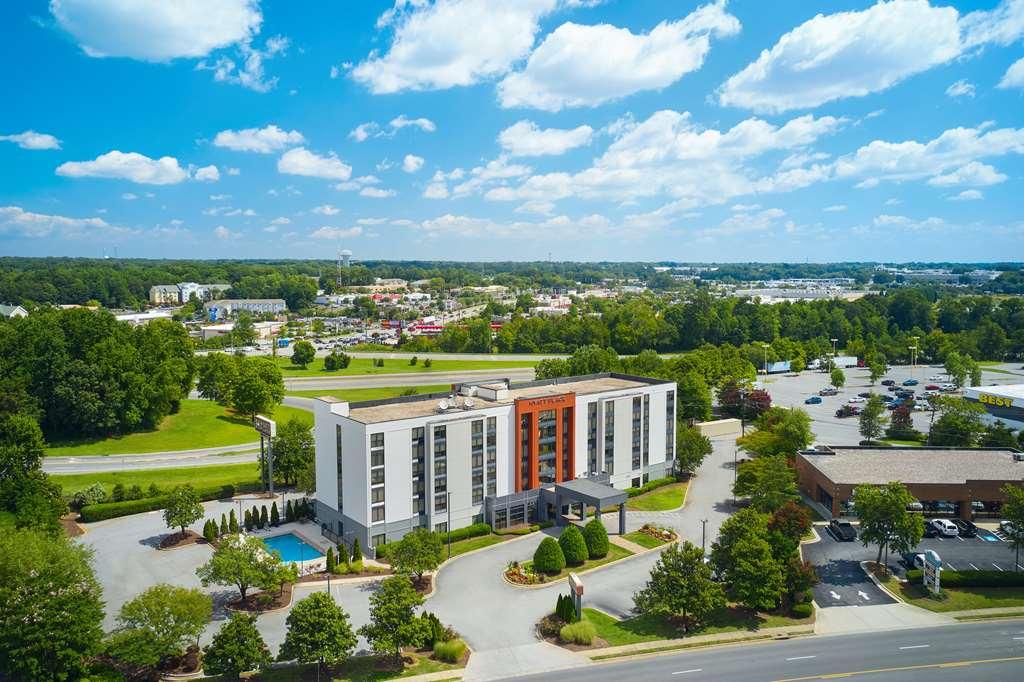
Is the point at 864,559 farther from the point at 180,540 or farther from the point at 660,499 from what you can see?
the point at 180,540

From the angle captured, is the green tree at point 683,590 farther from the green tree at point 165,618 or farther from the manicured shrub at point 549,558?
the green tree at point 165,618

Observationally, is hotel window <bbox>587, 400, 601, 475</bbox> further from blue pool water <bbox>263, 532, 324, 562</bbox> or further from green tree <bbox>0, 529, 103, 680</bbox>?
green tree <bbox>0, 529, 103, 680</bbox>

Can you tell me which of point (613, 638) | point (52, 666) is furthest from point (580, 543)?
point (52, 666)

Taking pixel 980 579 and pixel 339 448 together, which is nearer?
pixel 980 579

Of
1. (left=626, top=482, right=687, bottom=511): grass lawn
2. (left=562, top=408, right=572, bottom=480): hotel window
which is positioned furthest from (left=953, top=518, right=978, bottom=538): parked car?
(left=562, top=408, right=572, bottom=480): hotel window

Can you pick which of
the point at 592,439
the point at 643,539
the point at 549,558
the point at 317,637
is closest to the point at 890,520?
the point at 643,539

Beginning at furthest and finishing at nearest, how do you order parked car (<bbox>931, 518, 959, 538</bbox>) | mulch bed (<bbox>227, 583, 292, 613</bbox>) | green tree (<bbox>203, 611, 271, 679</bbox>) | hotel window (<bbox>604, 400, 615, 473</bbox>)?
hotel window (<bbox>604, 400, 615, 473</bbox>) → parked car (<bbox>931, 518, 959, 538</bbox>) → mulch bed (<bbox>227, 583, 292, 613</bbox>) → green tree (<bbox>203, 611, 271, 679</bbox>)
